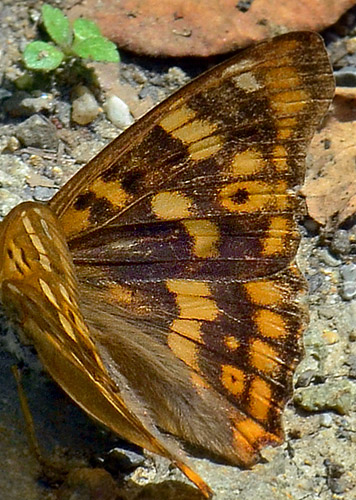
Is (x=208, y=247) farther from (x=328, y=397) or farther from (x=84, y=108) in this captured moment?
(x=84, y=108)

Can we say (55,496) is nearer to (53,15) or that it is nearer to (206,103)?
(206,103)

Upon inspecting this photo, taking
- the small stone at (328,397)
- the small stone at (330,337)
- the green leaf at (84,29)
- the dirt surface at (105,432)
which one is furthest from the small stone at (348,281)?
the green leaf at (84,29)

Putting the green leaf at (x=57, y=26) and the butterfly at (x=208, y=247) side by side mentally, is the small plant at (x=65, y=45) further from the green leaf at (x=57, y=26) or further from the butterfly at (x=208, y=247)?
the butterfly at (x=208, y=247)

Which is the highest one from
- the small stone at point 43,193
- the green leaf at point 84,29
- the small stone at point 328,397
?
the green leaf at point 84,29

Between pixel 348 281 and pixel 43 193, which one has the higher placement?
pixel 43 193

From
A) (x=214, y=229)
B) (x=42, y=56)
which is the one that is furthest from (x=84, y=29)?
(x=214, y=229)

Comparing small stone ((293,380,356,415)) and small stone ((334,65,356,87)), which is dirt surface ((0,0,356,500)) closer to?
small stone ((293,380,356,415))

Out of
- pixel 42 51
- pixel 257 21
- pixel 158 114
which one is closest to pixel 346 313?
pixel 158 114
